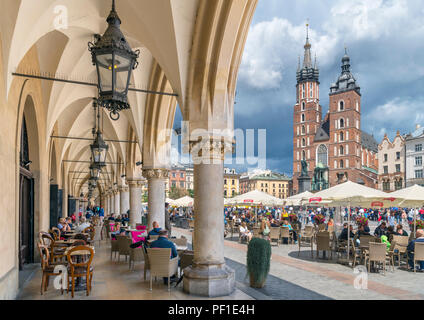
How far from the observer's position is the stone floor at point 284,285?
6.39 metres

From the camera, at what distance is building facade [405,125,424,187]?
5522cm

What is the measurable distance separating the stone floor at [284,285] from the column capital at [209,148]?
8.05 ft

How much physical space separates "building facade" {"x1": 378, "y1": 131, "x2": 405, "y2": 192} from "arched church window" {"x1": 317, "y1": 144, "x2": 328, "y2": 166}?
17241 millimetres

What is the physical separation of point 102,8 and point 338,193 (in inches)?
318

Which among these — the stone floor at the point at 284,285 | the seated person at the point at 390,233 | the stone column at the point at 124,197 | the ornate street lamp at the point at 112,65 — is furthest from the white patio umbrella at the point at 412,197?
the stone column at the point at 124,197

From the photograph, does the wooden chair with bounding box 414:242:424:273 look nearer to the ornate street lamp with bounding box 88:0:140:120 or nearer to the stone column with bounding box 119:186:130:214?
the ornate street lamp with bounding box 88:0:140:120

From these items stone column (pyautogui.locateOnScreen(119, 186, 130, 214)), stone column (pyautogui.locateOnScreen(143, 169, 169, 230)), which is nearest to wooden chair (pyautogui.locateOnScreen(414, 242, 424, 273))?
stone column (pyautogui.locateOnScreen(143, 169, 169, 230))

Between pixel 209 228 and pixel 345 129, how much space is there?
77182 millimetres

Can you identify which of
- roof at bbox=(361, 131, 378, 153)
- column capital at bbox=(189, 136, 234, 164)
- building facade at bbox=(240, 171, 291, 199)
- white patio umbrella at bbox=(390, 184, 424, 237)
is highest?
roof at bbox=(361, 131, 378, 153)

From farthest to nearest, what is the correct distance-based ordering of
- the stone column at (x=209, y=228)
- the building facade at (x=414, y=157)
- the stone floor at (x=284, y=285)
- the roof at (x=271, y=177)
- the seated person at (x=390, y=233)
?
the roof at (x=271, y=177) → the building facade at (x=414, y=157) → the seated person at (x=390, y=233) → the stone floor at (x=284, y=285) → the stone column at (x=209, y=228)

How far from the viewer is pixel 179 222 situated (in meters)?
27.2

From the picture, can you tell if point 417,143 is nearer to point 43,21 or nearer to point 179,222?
point 179,222

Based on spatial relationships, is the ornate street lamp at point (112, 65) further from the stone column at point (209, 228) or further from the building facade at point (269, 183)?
the building facade at point (269, 183)
